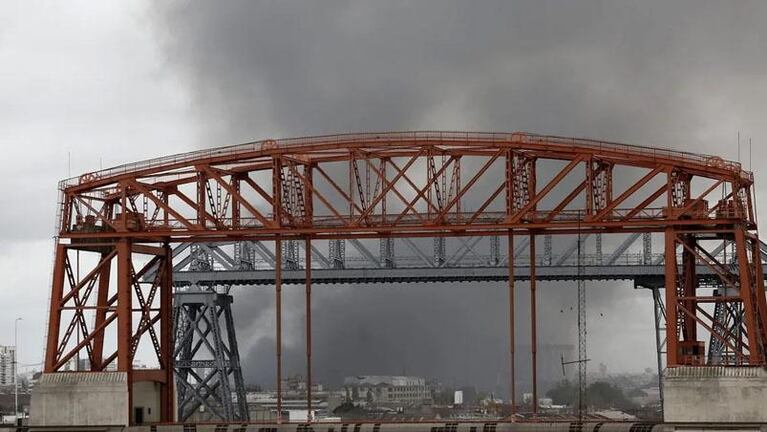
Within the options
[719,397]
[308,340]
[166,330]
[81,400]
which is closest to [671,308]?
[719,397]

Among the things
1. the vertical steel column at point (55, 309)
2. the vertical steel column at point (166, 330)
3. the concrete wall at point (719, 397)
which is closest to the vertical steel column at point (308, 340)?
the vertical steel column at point (166, 330)

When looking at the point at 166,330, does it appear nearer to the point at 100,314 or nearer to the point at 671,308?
the point at 100,314

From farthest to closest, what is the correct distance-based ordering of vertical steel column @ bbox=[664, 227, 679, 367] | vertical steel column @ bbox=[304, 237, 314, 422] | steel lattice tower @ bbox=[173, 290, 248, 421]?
1. steel lattice tower @ bbox=[173, 290, 248, 421]
2. vertical steel column @ bbox=[304, 237, 314, 422]
3. vertical steel column @ bbox=[664, 227, 679, 367]

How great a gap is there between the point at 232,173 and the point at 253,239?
12.4 feet

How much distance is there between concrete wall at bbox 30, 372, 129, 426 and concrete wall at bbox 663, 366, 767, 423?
93.0ft

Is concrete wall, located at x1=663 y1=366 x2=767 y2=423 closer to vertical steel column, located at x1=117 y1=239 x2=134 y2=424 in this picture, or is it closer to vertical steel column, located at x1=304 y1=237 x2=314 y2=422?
vertical steel column, located at x1=304 y1=237 x2=314 y2=422

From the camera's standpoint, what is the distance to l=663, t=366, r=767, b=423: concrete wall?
68.2 meters

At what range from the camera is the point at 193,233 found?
246ft

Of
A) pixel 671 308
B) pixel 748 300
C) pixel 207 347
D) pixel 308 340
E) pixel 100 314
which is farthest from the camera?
pixel 207 347

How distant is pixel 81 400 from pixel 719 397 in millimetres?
32807

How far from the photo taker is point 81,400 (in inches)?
2913

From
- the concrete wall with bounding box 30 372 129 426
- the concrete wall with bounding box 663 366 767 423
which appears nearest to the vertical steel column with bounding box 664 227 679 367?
the concrete wall with bounding box 663 366 767 423

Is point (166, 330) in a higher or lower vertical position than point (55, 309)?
lower

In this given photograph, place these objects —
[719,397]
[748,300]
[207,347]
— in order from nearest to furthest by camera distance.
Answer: [719,397] → [748,300] → [207,347]
